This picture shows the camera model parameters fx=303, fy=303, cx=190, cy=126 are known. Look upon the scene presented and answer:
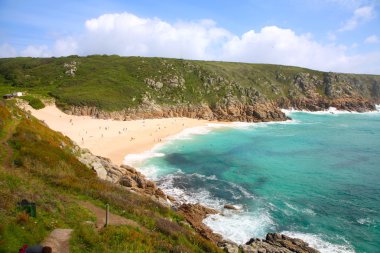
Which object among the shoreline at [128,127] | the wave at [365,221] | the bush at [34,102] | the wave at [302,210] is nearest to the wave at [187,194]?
the wave at [302,210]

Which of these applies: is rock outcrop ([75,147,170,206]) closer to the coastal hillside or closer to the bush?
the bush

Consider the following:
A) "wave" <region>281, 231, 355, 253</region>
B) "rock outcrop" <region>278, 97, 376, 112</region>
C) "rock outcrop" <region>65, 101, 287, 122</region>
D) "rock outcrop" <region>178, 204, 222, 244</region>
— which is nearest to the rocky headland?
"rock outcrop" <region>178, 204, 222, 244</region>

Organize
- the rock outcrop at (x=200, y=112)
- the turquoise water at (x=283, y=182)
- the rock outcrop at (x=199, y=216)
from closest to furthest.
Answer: the rock outcrop at (x=199, y=216) → the turquoise water at (x=283, y=182) → the rock outcrop at (x=200, y=112)

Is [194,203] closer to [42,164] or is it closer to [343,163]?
[42,164]

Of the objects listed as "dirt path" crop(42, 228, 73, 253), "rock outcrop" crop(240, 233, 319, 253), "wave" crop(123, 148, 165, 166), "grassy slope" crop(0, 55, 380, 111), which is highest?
"grassy slope" crop(0, 55, 380, 111)

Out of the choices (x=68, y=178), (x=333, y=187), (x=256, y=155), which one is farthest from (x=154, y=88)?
(x=68, y=178)

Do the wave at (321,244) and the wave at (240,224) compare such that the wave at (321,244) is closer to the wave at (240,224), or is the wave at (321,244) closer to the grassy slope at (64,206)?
the wave at (240,224)

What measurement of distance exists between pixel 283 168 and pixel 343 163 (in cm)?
1062

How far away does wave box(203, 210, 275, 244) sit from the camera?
25531 mm

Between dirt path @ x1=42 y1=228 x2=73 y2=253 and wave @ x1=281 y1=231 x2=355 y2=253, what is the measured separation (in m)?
18.4

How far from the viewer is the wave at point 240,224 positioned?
2553cm

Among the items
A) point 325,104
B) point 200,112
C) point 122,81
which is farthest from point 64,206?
point 325,104

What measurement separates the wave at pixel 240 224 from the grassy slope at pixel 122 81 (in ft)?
183

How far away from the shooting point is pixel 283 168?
148 ft
